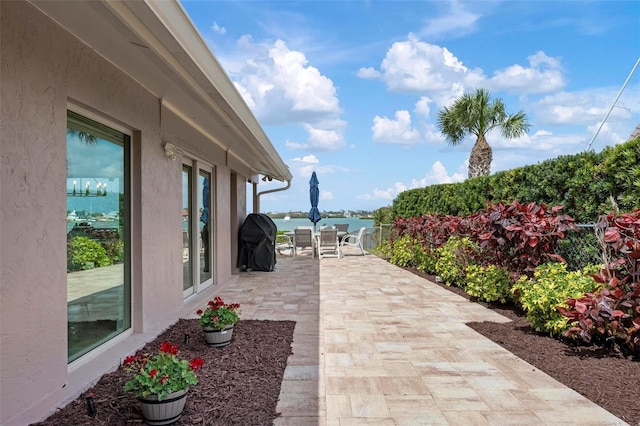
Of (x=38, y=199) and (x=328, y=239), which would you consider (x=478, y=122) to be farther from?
(x=38, y=199)

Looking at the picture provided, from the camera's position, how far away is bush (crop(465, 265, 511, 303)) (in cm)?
566

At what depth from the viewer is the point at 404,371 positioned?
3285 millimetres

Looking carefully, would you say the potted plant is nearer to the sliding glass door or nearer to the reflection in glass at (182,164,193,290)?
the sliding glass door

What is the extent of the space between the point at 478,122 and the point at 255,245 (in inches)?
366

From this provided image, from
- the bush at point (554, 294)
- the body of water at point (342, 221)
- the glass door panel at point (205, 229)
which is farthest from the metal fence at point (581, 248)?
the body of water at point (342, 221)

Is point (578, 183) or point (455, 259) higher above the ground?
point (578, 183)

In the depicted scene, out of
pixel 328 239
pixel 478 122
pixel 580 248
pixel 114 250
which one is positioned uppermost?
pixel 478 122

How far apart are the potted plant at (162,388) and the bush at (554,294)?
3309 millimetres

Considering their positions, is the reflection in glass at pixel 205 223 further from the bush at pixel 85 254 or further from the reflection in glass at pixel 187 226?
the bush at pixel 85 254

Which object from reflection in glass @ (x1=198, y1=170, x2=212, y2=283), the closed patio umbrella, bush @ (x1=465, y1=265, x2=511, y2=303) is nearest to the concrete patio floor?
bush @ (x1=465, y1=265, x2=511, y2=303)

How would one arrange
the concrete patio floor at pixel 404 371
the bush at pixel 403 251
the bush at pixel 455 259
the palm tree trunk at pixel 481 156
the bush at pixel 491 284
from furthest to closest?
the palm tree trunk at pixel 481 156 → the bush at pixel 403 251 → the bush at pixel 455 259 → the bush at pixel 491 284 → the concrete patio floor at pixel 404 371

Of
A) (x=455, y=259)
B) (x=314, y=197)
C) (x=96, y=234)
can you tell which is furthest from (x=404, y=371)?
(x=314, y=197)

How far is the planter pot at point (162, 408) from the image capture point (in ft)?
7.43

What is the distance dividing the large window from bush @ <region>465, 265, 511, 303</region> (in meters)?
4.46
